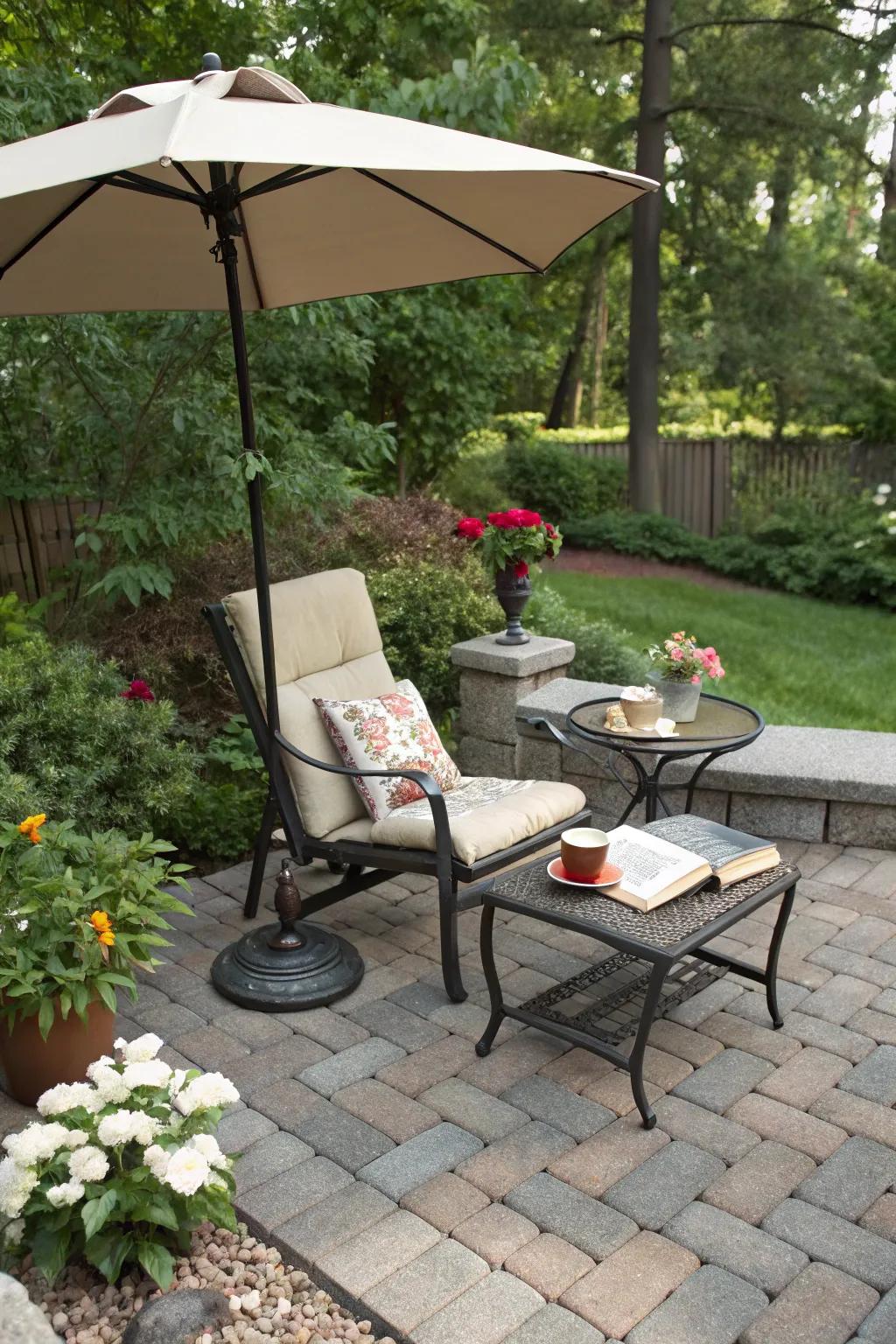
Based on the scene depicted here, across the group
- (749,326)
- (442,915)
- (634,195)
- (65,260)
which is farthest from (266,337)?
(749,326)

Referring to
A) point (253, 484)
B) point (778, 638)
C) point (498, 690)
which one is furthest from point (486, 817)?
point (778, 638)

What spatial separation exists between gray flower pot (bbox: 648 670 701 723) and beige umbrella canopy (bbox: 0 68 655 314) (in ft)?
4.80

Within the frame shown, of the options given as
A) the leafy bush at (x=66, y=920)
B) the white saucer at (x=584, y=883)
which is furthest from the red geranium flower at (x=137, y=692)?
the white saucer at (x=584, y=883)

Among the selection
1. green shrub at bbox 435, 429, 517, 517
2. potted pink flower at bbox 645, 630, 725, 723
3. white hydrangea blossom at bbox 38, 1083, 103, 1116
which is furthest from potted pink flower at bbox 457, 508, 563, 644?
green shrub at bbox 435, 429, 517, 517

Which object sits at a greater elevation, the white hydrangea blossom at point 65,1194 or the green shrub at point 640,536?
the white hydrangea blossom at point 65,1194

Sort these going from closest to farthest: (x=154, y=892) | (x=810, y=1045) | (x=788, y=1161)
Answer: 1. (x=788, y=1161)
2. (x=154, y=892)
3. (x=810, y=1045)

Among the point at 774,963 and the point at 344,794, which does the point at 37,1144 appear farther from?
the point at 774,963

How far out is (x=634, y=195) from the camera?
2998 millimetres

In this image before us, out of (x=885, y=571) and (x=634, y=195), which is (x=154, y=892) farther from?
(x=885, y=571)

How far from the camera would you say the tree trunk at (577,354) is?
17.5 metres

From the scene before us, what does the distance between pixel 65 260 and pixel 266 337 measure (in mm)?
1887

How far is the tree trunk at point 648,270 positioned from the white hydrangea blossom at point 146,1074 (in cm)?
1201

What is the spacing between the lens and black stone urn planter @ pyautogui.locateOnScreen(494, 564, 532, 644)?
4.86m

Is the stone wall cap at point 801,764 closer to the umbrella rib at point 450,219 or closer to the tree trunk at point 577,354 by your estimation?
the umbrella rib at point 450,219
